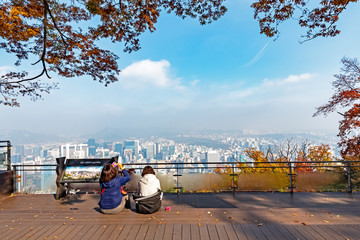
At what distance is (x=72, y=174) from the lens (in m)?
6.82

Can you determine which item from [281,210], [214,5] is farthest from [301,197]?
[214,5]

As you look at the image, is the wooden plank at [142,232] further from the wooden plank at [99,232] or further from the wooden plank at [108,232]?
the wooden plank at [99,232]

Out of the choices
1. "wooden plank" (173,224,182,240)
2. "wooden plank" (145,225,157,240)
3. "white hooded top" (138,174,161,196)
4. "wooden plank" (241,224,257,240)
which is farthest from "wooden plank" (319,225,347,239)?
"white hooded top" (138,174,161,196)

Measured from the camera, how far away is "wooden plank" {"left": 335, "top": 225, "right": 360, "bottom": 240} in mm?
3698

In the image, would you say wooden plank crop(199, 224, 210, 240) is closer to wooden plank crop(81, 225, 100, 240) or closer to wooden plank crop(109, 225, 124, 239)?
wooden plank crop(109, 225, 124, 239)

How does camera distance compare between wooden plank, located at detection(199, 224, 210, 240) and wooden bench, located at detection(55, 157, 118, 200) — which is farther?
wooden bench, located at detection(55, 157, 118, 200)

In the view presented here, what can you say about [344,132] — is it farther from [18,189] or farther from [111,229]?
[18,189]

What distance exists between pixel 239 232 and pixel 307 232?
1.23m

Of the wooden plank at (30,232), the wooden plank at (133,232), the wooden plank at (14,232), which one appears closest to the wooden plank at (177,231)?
the wooden plank at (133,232)

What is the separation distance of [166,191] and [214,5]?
6.96 meters

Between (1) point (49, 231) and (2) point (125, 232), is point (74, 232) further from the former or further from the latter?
(2) point (125, 232)

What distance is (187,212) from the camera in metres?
5.16

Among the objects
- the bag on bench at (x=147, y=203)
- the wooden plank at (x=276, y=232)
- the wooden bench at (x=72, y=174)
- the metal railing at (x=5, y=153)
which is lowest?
the wooden plank at (x=276, y=232)

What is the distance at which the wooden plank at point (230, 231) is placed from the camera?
3.76 metres
